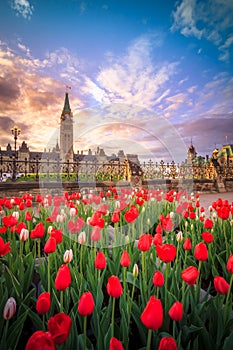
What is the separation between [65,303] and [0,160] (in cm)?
913

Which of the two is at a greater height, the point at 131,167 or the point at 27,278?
the point at 131,167

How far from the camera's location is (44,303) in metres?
1.00

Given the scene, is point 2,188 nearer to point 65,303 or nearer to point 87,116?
point 87,116

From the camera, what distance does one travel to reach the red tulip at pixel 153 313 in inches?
32.9

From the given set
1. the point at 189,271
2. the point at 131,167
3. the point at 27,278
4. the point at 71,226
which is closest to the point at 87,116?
the point at 71,226

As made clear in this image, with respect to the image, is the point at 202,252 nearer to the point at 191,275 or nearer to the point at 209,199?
the point at 191,275

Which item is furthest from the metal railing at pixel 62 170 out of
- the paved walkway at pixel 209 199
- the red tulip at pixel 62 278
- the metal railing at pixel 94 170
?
the red tulip at pixel 62 278

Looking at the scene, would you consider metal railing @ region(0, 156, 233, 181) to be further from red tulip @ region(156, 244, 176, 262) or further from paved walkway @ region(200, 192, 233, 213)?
red tulip @ region(156, 244, 176, 262)

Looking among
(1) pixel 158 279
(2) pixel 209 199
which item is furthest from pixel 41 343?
(2) pixel 209 199

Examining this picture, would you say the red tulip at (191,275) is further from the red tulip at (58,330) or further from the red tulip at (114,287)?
the red tulip at (58,330)

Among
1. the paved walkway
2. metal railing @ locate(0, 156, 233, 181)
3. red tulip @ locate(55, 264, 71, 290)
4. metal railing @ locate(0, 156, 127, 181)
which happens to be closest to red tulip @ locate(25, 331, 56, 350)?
red tulip @ locate(55, 264, 71, 290)

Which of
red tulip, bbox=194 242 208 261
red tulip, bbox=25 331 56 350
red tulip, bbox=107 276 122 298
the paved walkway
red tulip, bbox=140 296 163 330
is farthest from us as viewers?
the paved walkway

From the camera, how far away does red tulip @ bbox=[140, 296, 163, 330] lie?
0.84m

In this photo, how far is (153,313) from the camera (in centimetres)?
84
